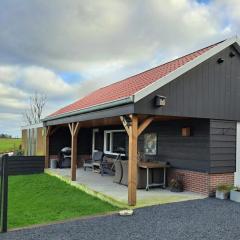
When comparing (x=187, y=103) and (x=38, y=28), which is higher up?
(x=38, y=28)

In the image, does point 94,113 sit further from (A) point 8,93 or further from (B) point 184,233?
(A) point 8,93

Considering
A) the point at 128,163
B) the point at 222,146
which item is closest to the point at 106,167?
the point at 128,163

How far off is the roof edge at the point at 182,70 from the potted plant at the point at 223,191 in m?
3.17

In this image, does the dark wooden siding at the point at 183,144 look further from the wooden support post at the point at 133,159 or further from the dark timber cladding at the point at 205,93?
the wooden support post at the point at 133,159

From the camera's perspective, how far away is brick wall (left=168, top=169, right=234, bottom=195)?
8.78 m

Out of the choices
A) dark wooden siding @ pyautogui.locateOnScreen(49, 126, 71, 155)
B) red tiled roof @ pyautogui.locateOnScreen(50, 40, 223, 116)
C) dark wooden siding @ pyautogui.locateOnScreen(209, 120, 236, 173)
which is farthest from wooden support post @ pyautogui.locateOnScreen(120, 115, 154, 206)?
dark wooden siding @ pyautogui.locateOnScreen(49, 126, 71, 155)

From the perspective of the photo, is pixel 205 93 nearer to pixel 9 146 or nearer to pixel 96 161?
pixel 96 161

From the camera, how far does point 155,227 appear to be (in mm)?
5906

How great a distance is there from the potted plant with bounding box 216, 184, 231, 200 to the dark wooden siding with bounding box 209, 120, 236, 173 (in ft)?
1.50

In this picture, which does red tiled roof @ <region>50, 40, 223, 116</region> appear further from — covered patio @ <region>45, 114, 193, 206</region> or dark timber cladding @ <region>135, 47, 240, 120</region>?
covered patio @ <region>45, 114, 193, 206</region>

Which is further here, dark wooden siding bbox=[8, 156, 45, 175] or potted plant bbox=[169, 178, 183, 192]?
dark wooden siding bbox=[8, 156, 45, 175]

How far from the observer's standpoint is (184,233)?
18.3 ft

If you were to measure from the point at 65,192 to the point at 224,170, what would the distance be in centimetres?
458

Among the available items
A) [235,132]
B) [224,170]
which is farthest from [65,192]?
[235,132]
